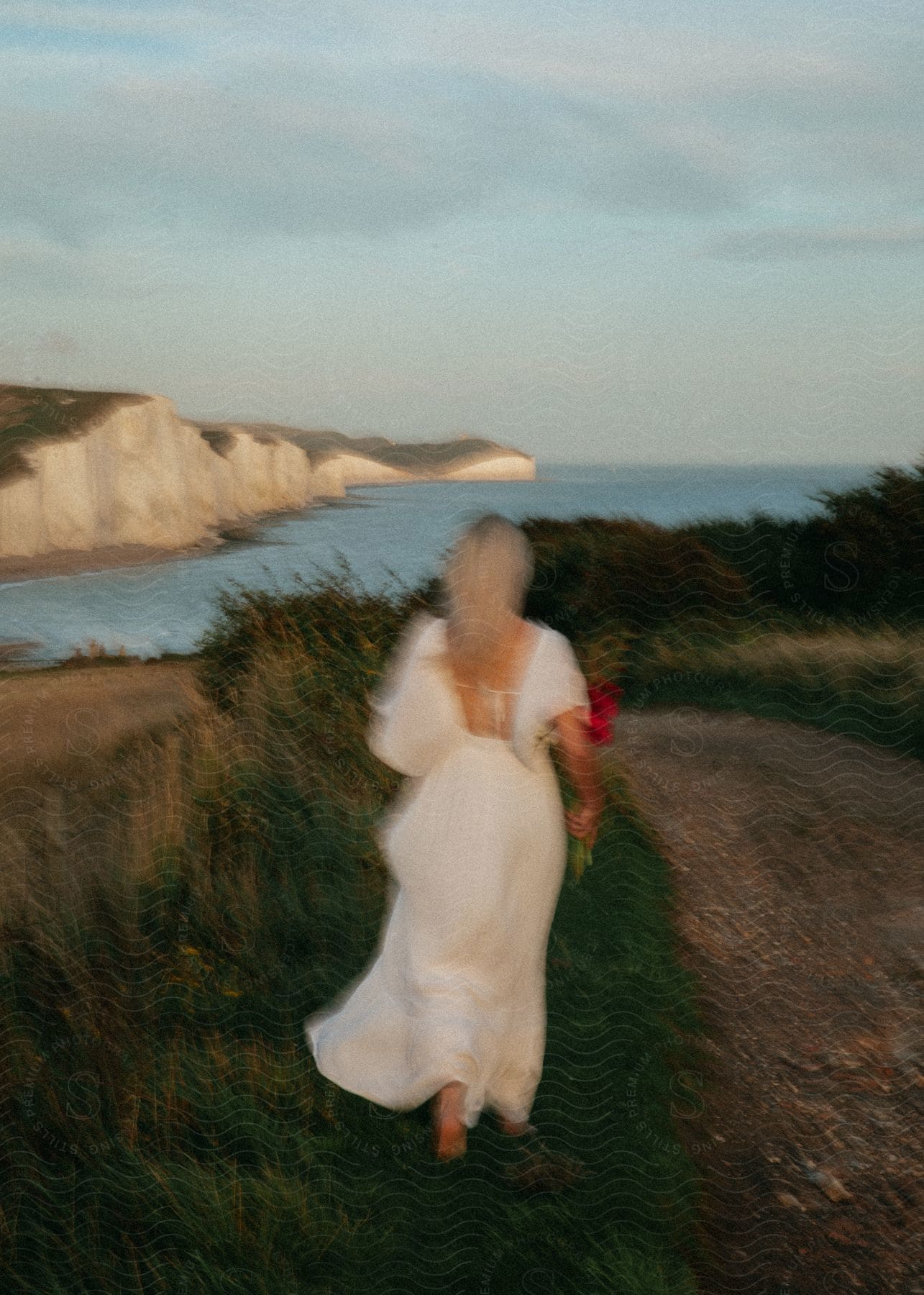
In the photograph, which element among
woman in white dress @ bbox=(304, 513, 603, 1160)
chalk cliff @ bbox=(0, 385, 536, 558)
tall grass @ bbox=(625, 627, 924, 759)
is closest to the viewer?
woman in white dress @ bbox=(304, 513, 603, 1160)

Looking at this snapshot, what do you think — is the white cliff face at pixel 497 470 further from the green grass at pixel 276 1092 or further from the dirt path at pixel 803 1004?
the dirt path at pixel 803 1004

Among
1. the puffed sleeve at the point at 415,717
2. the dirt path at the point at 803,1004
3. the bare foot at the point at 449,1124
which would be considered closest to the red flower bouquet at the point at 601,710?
the puffed sleeve at the point at 415,717

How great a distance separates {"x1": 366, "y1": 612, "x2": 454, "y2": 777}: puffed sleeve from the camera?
3248 mm

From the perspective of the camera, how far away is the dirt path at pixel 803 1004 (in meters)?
3.18

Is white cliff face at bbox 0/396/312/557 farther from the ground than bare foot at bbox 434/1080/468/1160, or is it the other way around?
white cliff face at bbox 0/396/312/557

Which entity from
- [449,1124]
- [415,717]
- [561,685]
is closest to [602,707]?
[561,685]

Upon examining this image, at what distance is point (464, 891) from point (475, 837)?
0.54ft

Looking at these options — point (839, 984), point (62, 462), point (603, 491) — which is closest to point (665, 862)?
point (839, 984)

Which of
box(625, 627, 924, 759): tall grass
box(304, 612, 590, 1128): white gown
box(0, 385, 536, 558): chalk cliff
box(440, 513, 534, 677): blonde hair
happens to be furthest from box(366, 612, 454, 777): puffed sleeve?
box(625, 627, 924, 759): tall grass

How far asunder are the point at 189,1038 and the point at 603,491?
11.5ft

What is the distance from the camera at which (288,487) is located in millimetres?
6137

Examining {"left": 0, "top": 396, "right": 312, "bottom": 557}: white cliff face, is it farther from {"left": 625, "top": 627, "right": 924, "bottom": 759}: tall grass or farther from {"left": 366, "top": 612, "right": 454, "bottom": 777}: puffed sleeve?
{"left": 625, "top": 627, "right": 924, "bottom": 759}: tall grass

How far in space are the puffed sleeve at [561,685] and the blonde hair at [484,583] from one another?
0.52 feet

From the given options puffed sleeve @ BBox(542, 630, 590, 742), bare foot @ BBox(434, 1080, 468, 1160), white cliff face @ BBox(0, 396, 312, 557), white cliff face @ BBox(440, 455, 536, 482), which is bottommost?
bare foot @ BBox(434, 1080, 468, 1160)
